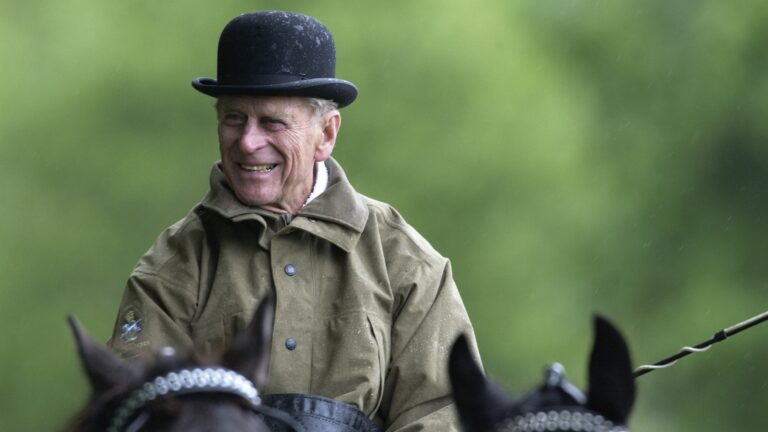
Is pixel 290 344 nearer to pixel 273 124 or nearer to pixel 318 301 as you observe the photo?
pixel 318 301

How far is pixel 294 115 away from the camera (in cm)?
545

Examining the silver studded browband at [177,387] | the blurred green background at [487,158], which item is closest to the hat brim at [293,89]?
the silver studded browband at [177,387]

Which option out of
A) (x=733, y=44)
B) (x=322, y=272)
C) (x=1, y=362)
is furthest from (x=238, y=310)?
(x=733, y=44)

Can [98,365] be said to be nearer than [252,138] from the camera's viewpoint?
Yes

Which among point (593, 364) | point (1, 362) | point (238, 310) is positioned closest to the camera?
point (593, 364)

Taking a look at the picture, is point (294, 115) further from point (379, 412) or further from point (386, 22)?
point (386, 22)

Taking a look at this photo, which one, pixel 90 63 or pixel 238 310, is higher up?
pixel 238 310

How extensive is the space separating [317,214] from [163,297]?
0.55 meters

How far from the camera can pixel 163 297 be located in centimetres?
537

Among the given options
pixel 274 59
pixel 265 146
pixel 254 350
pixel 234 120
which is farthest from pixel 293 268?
pixel 254 350

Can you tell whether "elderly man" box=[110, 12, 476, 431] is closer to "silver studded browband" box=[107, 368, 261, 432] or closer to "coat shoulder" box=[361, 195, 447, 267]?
"coat shoulder" box=[361, 195, 447, 267]

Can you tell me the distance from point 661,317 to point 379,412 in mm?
8719

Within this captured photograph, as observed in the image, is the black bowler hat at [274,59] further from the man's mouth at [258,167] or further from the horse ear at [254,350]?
the horse ear at [254,350]

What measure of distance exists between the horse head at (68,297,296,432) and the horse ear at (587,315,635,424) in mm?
701
